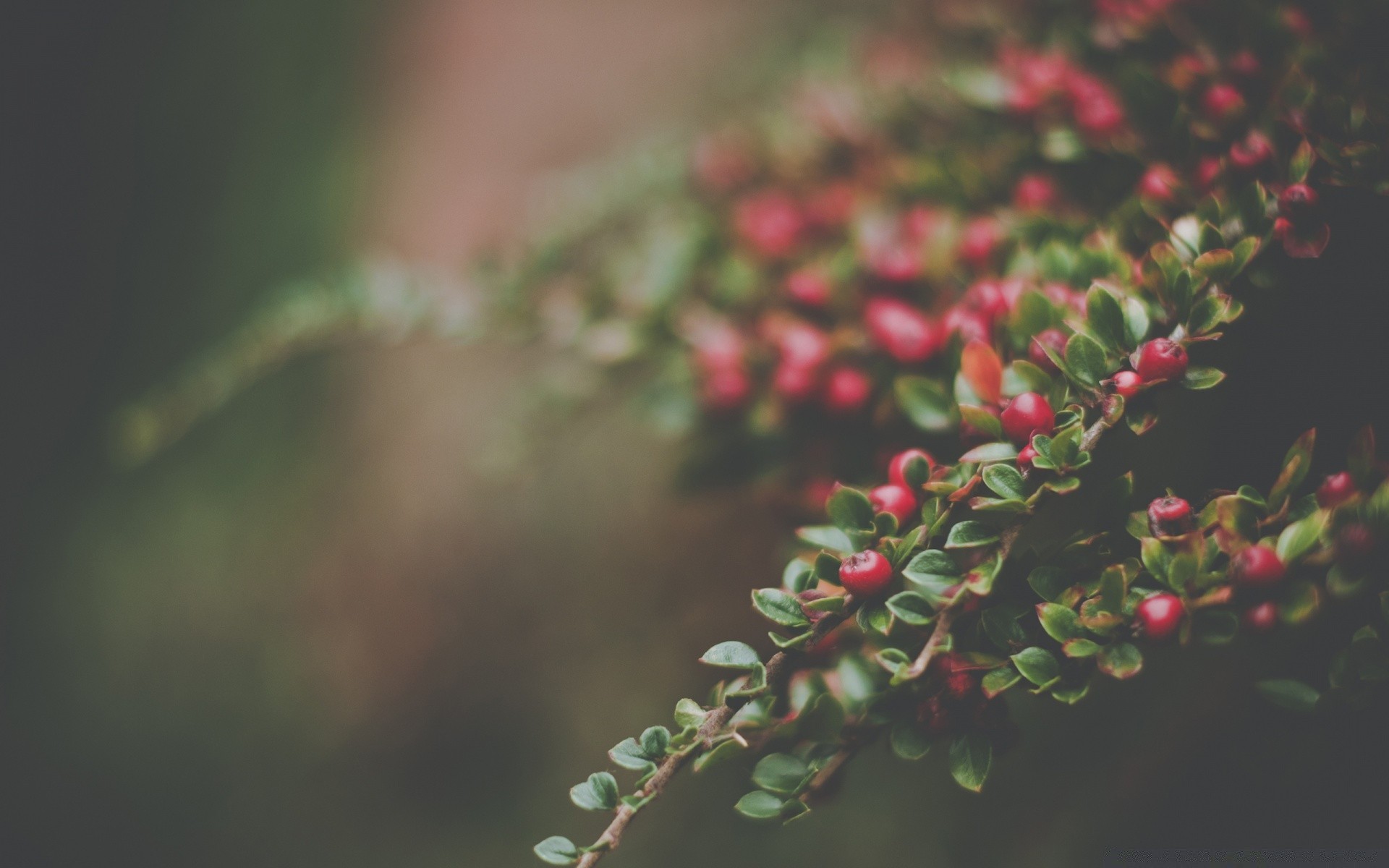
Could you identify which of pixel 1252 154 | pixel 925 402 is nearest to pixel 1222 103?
pixel 1252 154

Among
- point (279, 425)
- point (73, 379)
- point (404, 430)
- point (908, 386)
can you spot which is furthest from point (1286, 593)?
point (73, 379)

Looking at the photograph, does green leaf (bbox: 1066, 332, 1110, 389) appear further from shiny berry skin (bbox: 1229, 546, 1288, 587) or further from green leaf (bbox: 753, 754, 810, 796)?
green leaf (bbox: 753, 754, 810, 796)

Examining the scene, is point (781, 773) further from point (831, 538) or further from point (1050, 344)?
point (1050, 344)

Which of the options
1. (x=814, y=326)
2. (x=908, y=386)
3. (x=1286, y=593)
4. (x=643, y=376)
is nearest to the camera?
(x=1286, y=593)

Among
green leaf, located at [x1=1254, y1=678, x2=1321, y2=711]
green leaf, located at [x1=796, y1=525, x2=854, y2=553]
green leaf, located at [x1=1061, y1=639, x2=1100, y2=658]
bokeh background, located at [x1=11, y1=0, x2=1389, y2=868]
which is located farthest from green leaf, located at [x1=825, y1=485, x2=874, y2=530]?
bokeh background, located at [x1=11, y1=0, x2=1389, y2=868]

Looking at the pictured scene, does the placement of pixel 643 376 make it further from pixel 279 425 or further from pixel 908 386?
pixel 279 425

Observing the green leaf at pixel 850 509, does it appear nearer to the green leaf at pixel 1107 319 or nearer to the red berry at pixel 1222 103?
the green leaf at pixel 1107 319
